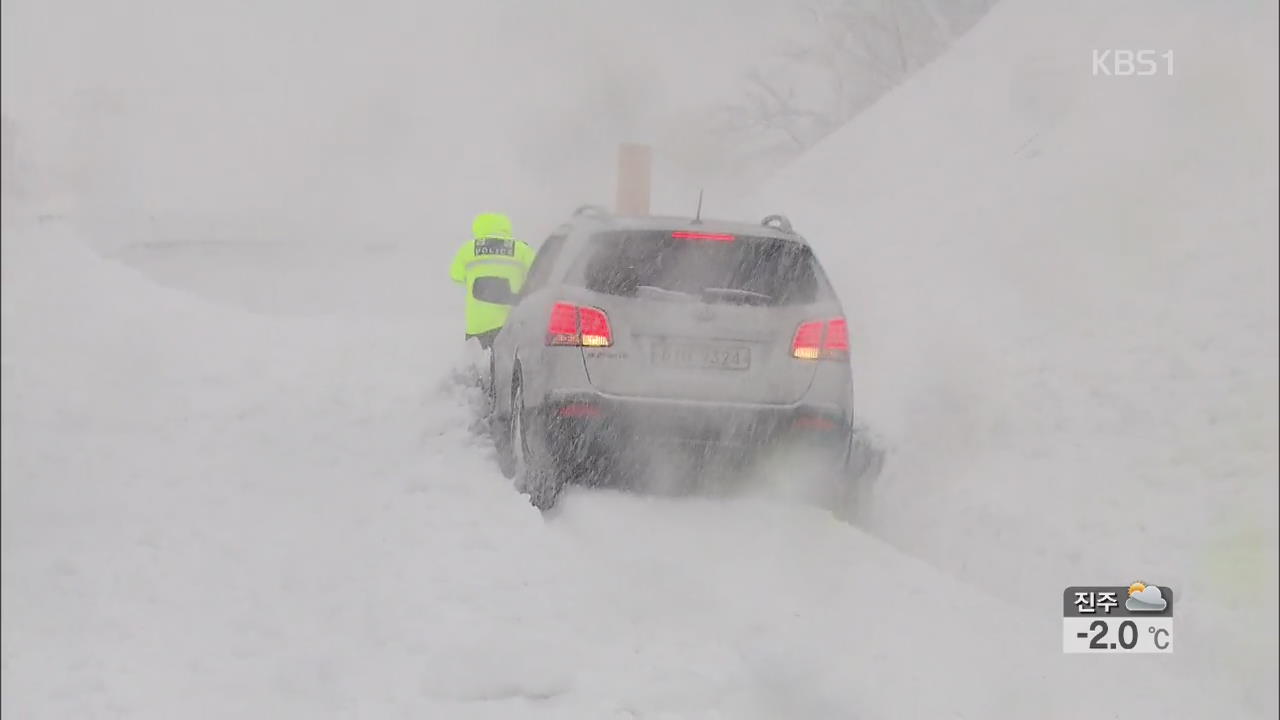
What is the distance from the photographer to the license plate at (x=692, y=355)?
6.07m

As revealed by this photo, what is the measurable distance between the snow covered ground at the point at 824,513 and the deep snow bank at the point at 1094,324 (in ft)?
0.12

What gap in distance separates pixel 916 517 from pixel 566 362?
10.5ft

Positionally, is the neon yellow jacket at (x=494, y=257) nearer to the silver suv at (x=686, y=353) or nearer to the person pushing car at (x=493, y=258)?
the person pushing car at (x=493, y=258)

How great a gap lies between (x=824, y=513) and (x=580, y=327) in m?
1.81

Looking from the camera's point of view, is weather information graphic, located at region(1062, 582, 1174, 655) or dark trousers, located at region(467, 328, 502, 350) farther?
dark trousers, located at region(467, 328, 502, 350)

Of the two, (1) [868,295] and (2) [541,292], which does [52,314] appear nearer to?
(1) [868,295]

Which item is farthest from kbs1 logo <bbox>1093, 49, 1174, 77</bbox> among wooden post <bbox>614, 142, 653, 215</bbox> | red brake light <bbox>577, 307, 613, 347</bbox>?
red brake light <bbox>577, 307, 613, 347</bbox>

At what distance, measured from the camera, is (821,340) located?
6.27m

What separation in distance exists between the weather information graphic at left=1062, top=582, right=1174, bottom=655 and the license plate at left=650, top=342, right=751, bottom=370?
2073mm

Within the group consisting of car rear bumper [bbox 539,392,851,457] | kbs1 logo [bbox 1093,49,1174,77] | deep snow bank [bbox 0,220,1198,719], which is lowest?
deep snow bank [bbox 0,220,1198,719]

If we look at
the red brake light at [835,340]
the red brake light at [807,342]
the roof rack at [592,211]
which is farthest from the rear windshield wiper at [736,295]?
the roof rack at [592,211]

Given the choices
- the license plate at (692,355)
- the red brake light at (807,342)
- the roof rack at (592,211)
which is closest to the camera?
the license plate at (692,355)

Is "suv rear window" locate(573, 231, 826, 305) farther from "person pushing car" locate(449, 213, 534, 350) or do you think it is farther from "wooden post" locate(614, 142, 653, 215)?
"wooden post" locate(614, 142, 653, 215)

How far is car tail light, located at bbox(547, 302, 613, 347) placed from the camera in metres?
6.11
